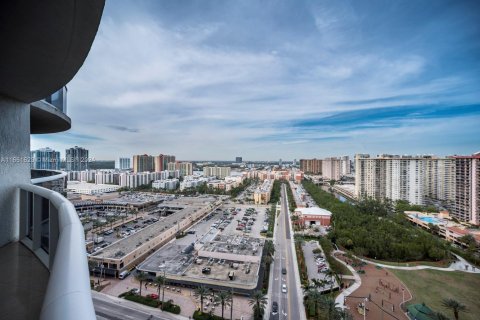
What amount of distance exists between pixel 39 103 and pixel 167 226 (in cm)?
1024

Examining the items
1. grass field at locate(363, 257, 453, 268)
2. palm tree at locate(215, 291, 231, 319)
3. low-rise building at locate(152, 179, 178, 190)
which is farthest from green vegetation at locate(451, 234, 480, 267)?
low-rise building at locate(152, 179, 178, 190)

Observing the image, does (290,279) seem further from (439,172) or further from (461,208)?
(439,172)

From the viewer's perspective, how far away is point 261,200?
64.4 feet

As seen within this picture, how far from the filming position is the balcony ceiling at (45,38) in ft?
2.28

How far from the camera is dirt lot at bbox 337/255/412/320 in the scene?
583 centimetres

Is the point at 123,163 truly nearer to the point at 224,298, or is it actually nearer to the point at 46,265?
the point at 224,298

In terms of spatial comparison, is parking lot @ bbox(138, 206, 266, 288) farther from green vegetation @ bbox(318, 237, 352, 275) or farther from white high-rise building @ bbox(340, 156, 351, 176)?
white high-rise building @ bbox(340, 156, 351, 176)

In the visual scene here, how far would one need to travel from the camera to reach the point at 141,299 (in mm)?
6168

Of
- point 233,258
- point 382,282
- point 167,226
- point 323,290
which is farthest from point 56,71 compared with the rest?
point 167,226

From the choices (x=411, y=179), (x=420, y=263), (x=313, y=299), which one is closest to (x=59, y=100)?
(x=313, y=299)

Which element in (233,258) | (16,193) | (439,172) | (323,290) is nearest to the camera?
(16,193)

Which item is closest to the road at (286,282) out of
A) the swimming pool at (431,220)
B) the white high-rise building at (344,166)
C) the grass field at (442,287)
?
the grass field at (442,287)

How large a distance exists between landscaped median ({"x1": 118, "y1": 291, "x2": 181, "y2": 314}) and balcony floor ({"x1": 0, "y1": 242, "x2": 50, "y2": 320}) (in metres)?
5.35

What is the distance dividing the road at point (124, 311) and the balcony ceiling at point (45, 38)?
19.1ft
